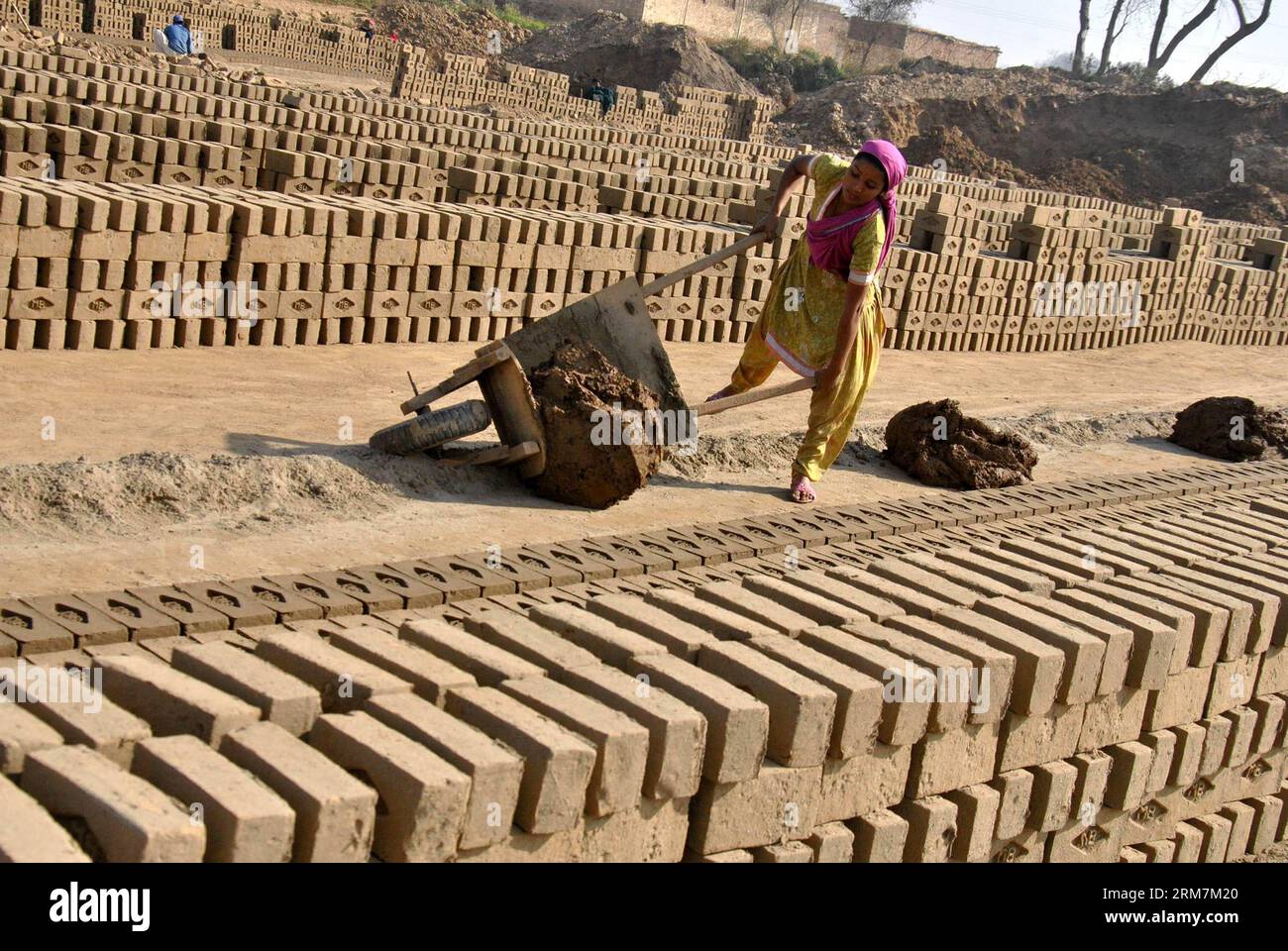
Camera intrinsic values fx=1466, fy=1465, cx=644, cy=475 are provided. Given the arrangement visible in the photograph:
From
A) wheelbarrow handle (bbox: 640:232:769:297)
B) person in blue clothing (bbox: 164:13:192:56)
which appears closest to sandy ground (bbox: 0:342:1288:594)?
wheelbarrow handle (bbox: 640:232:769:297)

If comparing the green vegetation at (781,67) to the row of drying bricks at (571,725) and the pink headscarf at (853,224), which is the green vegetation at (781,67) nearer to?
the pink headscarf at (853,224)

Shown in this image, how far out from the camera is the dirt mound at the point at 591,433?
21.5ft

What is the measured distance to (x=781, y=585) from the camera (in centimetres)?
506

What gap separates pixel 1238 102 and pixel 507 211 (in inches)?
1431

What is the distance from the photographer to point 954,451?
8.23m

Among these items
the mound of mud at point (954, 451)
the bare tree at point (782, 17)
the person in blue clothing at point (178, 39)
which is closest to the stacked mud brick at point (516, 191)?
the mound of mud at point (954, 451)

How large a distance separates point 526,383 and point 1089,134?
131ft

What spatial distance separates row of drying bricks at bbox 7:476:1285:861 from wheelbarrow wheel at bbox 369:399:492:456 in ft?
7.17

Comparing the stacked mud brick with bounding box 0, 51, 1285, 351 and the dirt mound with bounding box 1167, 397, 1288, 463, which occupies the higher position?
the stacked mud brick with bounding box 0, 51, 1285, 351

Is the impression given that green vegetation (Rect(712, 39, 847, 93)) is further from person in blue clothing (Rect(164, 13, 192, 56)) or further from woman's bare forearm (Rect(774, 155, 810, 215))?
woman's bare forearm (Rect(774, 155, 810, 215))

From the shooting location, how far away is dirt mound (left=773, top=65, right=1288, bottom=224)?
3819 cm
